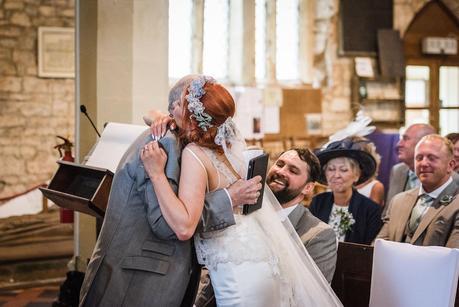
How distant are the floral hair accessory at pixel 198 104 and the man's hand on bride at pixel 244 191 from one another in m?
0.25

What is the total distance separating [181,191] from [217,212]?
173mm

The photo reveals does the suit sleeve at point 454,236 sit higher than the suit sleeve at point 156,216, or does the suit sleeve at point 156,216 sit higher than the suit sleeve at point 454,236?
the suit sleeve at point 156,216

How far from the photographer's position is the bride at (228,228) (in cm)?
265

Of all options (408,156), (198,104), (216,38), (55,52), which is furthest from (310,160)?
(216,38)

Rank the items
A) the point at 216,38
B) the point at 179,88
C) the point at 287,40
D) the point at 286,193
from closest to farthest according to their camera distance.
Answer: the point at 179,88
the point at 286,193
the point at 216,38
the point at 287,40

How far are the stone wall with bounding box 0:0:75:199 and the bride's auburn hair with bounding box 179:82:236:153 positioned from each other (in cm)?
569

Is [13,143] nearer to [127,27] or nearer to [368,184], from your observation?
[127,27]

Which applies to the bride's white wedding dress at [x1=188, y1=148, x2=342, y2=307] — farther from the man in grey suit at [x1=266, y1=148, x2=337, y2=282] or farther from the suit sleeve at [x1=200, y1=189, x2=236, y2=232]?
the man in grey suit at [x1=266, y1=148, x2=337, y2=282]

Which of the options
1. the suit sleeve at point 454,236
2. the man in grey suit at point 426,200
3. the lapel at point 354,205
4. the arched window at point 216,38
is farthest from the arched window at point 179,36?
the suit sleeve at point 454,236

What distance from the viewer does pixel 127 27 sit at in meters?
5.42

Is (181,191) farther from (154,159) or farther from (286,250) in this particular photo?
(286,250)

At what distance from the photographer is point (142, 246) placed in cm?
273

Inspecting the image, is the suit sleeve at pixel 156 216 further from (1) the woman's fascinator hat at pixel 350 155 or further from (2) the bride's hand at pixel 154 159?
(1) the woman's fascinator hat at pixel 350 155

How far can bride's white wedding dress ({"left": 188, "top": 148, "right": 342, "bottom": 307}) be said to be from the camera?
2.69m
